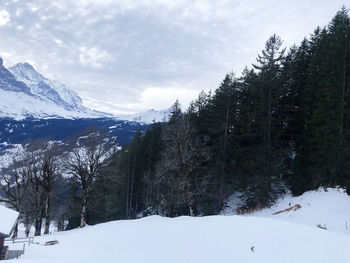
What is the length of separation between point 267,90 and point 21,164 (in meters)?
30.9

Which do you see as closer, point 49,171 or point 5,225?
point 5,225

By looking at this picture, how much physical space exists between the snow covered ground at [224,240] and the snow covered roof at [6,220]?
2.08 metres

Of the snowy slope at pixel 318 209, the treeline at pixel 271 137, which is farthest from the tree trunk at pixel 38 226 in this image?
the snowy slope at pixel 318 209

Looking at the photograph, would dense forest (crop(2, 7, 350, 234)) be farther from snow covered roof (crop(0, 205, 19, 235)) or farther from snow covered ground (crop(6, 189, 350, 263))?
snow covered roof (crop(0, 205, 19, 235))

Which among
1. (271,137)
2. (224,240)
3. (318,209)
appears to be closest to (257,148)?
(271,137)

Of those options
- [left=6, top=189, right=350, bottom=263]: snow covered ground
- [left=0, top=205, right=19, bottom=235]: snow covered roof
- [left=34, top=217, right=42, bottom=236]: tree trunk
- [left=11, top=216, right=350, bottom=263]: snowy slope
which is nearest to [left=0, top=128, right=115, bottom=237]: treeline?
[left=34, top=217, right=42, bottom=236]: tree trunk

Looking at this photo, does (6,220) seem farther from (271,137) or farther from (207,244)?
(271,137)

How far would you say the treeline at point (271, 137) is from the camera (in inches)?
944

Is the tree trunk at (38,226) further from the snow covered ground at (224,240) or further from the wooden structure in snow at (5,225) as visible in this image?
the snow covered ground at (224,240)

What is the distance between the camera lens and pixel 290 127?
3005cm

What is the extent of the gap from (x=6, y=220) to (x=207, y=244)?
15365mm

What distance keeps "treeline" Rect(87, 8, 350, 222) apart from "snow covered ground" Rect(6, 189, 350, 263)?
435 cm

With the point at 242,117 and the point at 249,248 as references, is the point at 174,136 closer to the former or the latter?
the point at 242,117

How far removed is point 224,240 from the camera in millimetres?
14156
